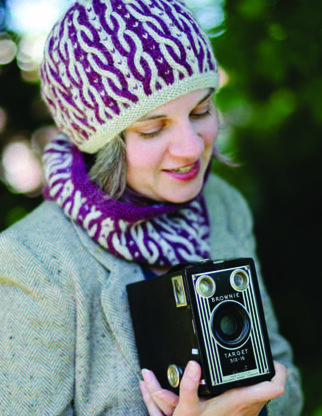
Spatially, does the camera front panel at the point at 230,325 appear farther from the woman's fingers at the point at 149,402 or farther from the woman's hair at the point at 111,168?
the woman's hair at the point at 111,168

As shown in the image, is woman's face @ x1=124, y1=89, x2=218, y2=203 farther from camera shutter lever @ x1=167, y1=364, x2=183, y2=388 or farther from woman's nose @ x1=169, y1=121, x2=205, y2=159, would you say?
camera shutter lever @ x1=167, y1=364, x2=183, y2=388

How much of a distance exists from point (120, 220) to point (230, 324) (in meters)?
0.54

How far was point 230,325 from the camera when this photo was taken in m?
1.28

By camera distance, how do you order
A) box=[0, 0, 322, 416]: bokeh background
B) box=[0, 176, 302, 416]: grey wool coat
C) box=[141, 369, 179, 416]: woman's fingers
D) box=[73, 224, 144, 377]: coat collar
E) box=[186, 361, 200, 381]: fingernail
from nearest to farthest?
box=[186, 361, 200, 381]: fingernail, box=[141, 369, 179, 416]: woman's fingers, box=[0, 176, 302, 416]: grey wool coat, box=[73, 224, 144, 377]: coat collar, box=[0, 0, 322, 416]: bokeh background

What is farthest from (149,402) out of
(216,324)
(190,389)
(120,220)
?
(120,220)

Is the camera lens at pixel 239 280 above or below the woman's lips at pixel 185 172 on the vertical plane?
below

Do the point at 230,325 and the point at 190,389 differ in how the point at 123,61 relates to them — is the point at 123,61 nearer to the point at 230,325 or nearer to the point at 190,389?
the point at 230,325

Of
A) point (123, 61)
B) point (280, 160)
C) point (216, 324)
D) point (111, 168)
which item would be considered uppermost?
point (123, 61)

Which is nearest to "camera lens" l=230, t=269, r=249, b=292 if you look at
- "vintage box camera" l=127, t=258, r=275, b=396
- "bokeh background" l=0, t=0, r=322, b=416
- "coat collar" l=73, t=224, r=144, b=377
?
"vintage box camera" l=127, t=258, r=275, b=396

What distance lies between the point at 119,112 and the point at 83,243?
0.42 meters

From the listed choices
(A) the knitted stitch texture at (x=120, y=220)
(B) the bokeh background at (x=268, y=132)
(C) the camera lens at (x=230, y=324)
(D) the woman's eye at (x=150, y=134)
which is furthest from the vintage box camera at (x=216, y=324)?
(B) the bokeh background at (x=268, y=132)

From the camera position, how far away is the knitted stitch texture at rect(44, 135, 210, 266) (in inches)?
65.9

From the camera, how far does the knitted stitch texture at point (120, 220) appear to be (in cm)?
167

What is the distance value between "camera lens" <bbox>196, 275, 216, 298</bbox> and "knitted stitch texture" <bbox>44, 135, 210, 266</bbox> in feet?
1.54
